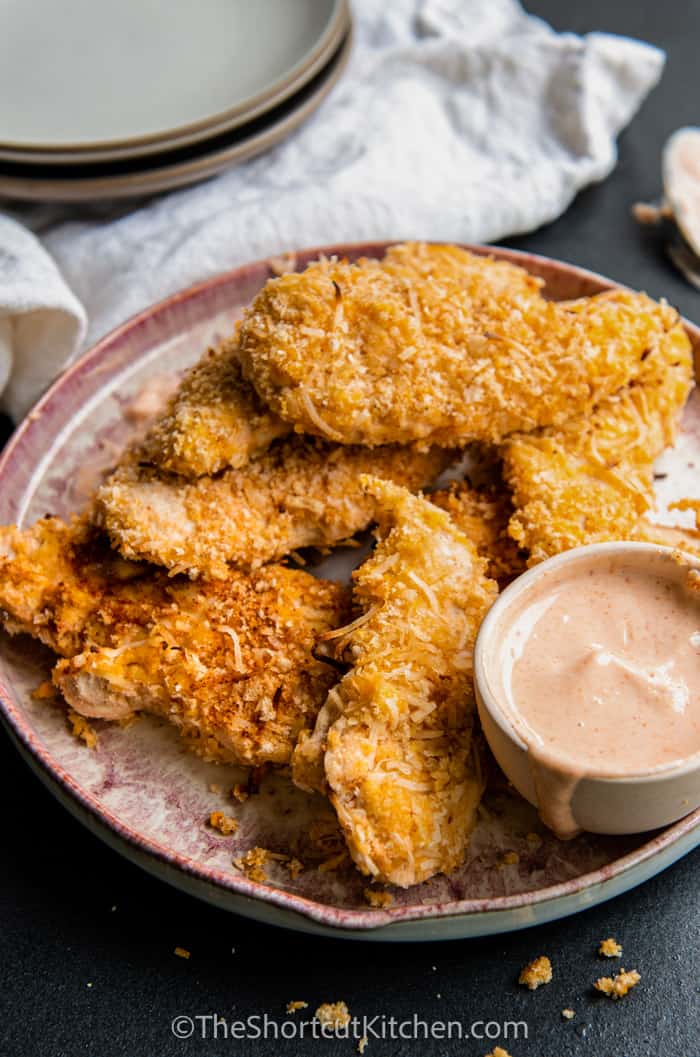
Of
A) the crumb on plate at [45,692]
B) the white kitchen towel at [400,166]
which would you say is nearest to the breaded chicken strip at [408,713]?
the crumb on plate at [45,692]

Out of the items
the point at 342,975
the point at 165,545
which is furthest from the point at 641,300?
the point at 342,975

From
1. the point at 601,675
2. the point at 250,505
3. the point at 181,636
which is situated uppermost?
the point at 601,675

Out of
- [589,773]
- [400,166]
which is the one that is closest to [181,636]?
[589,773]

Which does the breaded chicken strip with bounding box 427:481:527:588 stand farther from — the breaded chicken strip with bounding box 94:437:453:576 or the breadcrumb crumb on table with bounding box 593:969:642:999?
the breadcrumb crumb on table with bounding box 593:969:642:999

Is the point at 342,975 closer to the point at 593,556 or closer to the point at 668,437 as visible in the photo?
the point at 593,556

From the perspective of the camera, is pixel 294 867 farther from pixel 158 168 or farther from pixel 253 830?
pixel 158 168

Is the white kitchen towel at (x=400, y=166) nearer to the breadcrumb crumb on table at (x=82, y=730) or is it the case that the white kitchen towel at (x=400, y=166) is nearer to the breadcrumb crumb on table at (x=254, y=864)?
the breadcrumb crumb on table at (x=82, y=730)
